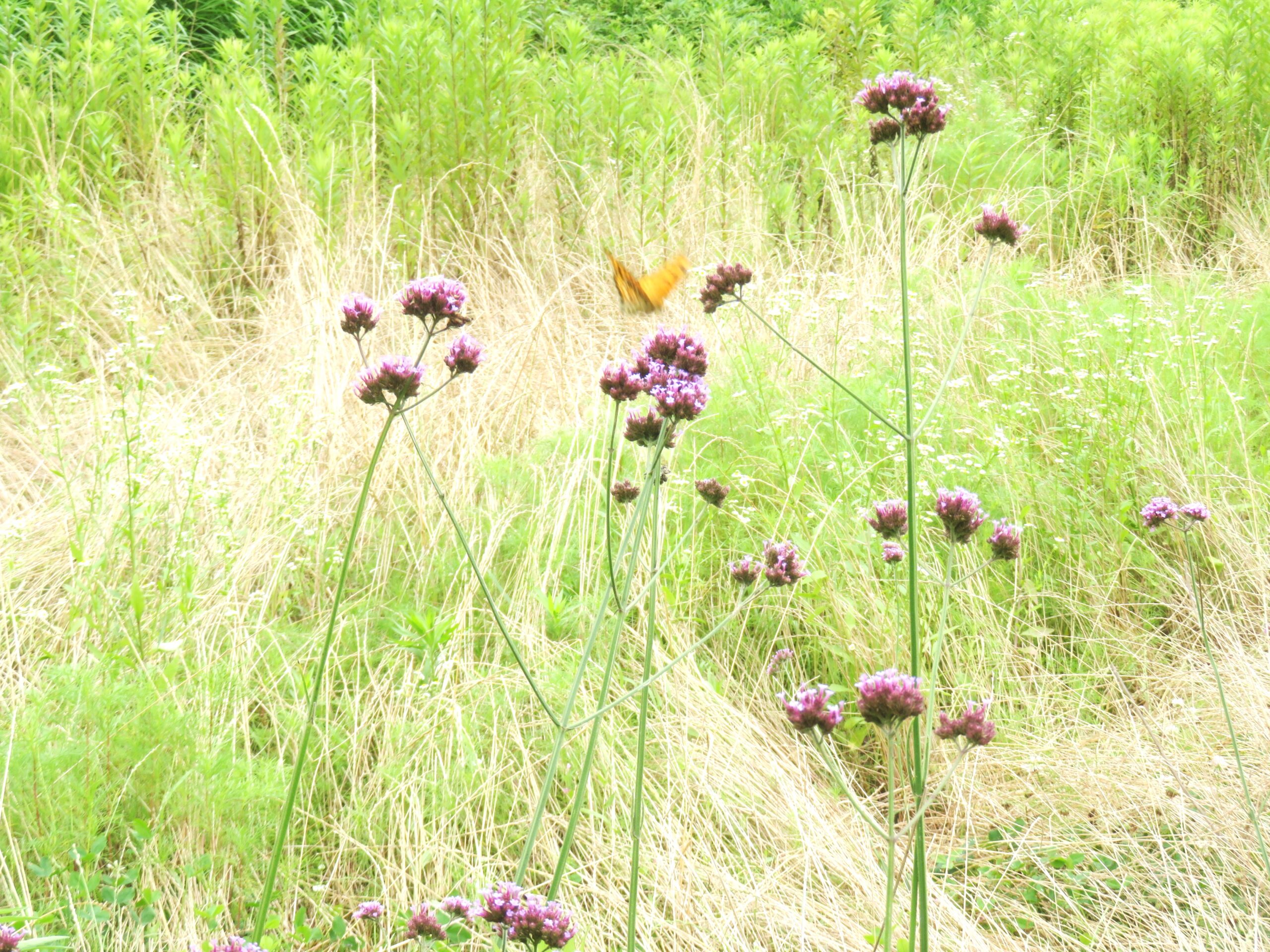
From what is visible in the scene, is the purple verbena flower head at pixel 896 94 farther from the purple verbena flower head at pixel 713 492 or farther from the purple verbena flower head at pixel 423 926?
the purple verbena flower head at pixel 423 926

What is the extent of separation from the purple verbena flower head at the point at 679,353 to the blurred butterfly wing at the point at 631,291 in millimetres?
1069

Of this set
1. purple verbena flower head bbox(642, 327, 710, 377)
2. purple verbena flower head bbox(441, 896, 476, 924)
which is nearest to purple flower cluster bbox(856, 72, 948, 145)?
purple verbena flower head bbox(642, 327, 710, 377)

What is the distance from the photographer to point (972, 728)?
49.9 inches

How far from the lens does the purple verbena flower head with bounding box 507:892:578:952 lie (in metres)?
1.11

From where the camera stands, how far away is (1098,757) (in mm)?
2590

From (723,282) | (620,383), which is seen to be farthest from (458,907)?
(723,282)

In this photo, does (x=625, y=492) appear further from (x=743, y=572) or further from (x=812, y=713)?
(x=812, y=713)

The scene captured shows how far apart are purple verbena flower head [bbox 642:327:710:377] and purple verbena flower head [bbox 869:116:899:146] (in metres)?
0.39

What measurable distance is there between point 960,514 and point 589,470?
174 centimetres

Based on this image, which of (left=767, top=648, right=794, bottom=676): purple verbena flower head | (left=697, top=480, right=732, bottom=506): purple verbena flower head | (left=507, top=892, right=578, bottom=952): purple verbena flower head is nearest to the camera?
(left=507, top=892, right=578, bottom=952): purple verbena flower head

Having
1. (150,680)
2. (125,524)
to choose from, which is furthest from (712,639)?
(125,524)

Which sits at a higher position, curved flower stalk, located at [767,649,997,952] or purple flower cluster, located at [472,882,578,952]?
curved flower stalk, located at [767,649,997,952]

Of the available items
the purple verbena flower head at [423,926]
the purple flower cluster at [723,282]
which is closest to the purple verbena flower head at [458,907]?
the purple verbena flower head at [423,926]

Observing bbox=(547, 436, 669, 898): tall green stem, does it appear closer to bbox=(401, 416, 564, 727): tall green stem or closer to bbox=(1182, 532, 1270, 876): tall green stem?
bbox=(401, 416, 564, 727): tall green stem
